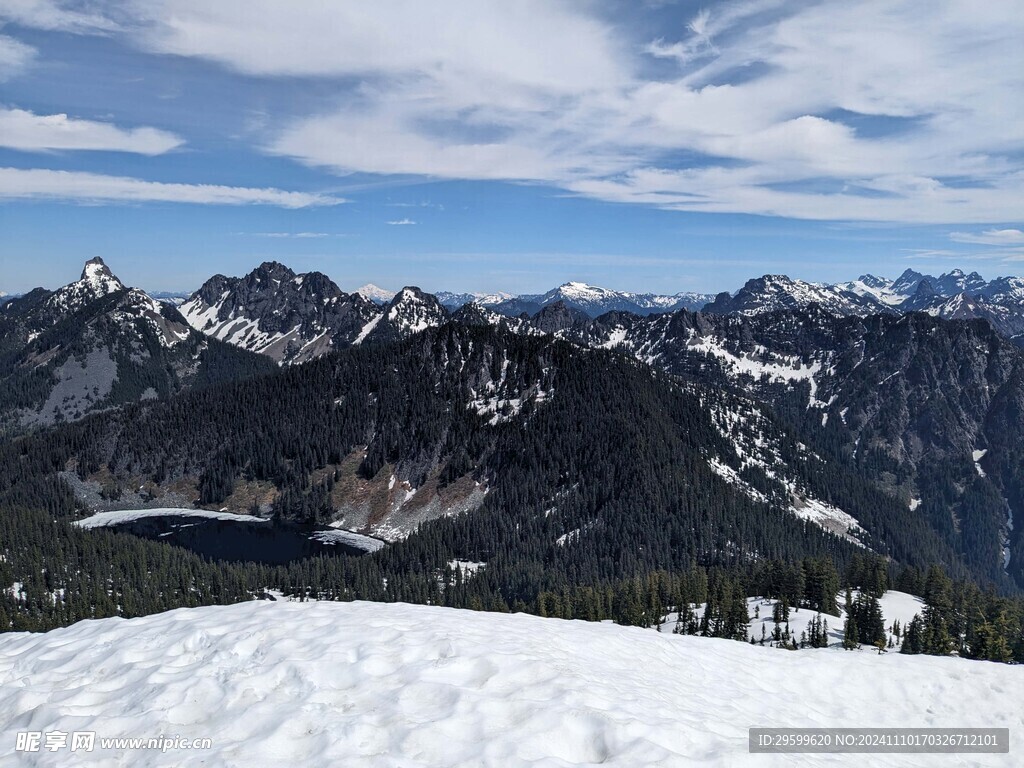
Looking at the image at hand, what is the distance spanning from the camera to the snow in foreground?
44.6 ft

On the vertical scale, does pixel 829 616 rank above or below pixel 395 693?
below

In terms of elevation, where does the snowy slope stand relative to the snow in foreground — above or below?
below

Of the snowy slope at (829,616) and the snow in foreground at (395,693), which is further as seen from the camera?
the snowy slope at (829,616)

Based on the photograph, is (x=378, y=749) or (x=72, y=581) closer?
(x=378, y=749)

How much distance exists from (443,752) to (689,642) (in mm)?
19289

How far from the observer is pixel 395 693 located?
15773 mm

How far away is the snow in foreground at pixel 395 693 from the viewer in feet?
44.6

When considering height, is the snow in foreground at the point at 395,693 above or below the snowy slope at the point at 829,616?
above

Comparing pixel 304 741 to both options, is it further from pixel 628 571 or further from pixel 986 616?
pixel 628 571

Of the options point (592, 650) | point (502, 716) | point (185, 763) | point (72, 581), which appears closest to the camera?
point (185, 763)

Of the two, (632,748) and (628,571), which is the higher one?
(632,748)

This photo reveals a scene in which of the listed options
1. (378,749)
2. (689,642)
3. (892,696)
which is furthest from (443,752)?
(892,696)

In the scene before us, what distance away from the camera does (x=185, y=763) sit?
1271cm

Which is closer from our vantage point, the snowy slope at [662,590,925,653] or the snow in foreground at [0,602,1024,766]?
the snow in foreground at [0,602,1024,766]
